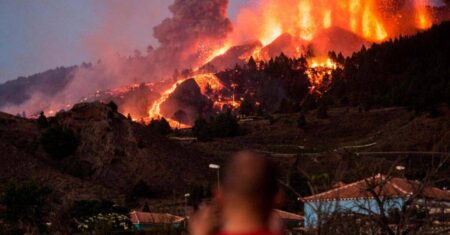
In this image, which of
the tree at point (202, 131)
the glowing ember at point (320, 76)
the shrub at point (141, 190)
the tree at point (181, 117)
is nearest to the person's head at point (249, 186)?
the shrub at point (141, 190)

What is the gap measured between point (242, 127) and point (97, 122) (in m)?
37.3

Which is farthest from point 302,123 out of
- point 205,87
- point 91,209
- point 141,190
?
point 205,87

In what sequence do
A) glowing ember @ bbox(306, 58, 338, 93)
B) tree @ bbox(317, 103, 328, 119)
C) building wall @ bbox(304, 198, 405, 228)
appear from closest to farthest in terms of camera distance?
building wall @ bbox(304, 198, 405, 228), tree @ bbox(317, 103, 328, 119), glowing ember @ bbox(306, 58, 338, 93)

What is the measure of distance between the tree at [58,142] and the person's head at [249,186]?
152 feet

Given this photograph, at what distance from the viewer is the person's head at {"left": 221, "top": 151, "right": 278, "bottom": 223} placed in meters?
1.75

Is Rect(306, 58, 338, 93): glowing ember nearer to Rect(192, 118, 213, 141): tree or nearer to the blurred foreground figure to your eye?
Rect(192, 118, 213, 141): tree

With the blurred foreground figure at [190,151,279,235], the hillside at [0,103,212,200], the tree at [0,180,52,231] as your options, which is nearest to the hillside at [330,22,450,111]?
the hillside at [0,103,212,200]

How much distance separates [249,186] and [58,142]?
47.1 metres

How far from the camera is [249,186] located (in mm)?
1779

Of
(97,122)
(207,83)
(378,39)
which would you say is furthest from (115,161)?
(378,39)

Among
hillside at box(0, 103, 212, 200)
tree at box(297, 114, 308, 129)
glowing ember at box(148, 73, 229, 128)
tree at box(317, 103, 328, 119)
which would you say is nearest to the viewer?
hillside at box(0, 103, 212, 200)

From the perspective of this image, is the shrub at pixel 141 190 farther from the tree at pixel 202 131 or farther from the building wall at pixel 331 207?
the tree at pixel 202 131

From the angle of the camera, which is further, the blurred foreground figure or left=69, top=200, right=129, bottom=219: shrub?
left=69, top=200, right=129, bottom=219: shrub

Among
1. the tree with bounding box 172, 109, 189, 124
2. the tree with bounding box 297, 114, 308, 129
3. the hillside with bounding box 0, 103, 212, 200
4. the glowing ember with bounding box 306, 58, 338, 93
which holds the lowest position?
the hillside with bounding box 0, 103, 212, 200
